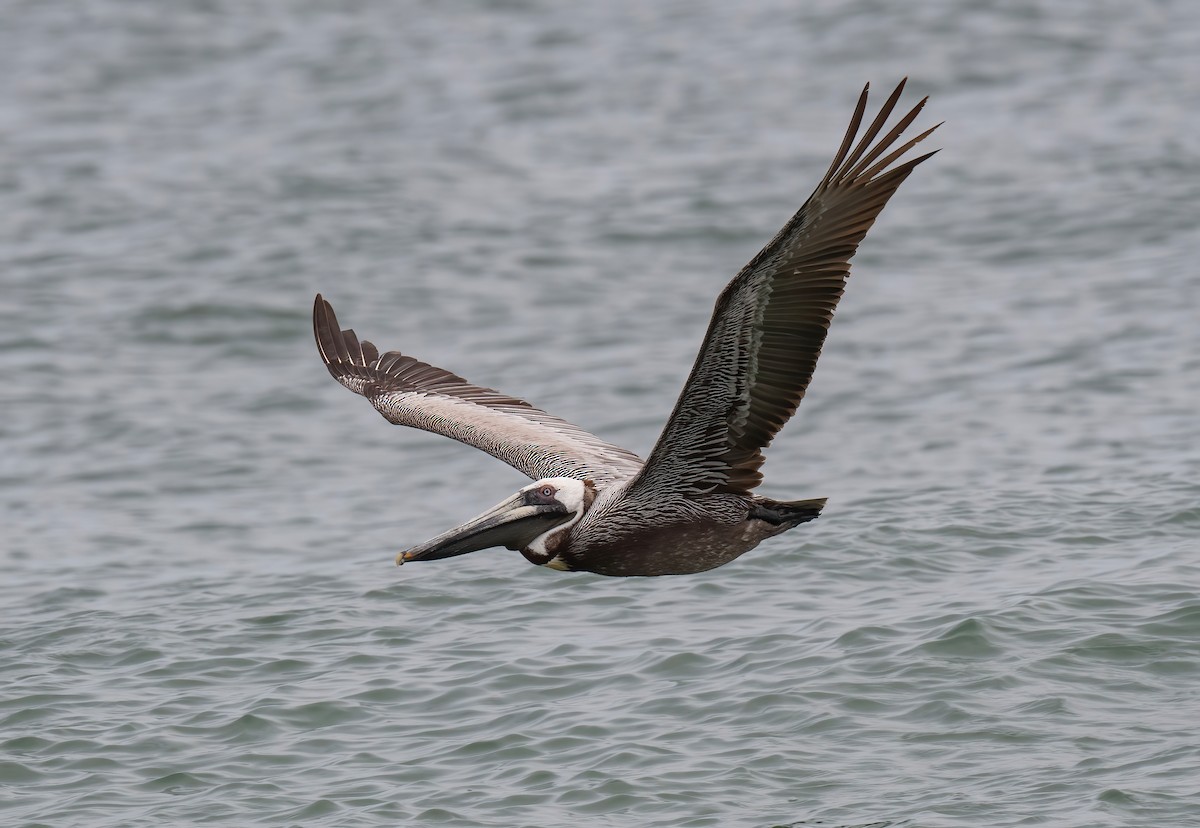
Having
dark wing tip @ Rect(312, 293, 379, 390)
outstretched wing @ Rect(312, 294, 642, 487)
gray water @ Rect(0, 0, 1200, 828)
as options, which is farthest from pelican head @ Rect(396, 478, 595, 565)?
dark wing tip @ Rect(312, 293, 379, 390)

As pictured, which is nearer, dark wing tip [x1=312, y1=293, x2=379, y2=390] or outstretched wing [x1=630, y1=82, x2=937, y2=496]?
outstretched wing [x1=630, y1=82, x2=937, y2=496]

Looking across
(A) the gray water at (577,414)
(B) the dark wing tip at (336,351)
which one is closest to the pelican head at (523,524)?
(A) the gray water at (577,414)

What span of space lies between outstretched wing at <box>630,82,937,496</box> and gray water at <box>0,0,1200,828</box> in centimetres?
155

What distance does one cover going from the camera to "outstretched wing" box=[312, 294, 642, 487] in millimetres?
9531

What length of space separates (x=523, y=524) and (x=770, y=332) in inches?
61.8

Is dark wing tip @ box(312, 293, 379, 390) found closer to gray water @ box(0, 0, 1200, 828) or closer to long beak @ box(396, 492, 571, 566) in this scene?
gray water @ box(0, 0, 1200, 828)

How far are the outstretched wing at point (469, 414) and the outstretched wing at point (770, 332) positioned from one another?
85 cm

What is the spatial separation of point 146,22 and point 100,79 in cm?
162

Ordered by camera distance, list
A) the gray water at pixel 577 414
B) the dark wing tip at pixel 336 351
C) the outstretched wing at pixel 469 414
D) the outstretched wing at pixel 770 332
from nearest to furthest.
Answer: the outstretched wing at pixel 770 332 → the gray water at pixel 577 414 → the outstretched wing at pixel 469 414 → the dark wing tip at pixel 336 351

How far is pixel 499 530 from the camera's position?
27.9 feet

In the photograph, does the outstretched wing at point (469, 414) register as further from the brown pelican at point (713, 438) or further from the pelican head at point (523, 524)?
the pelican head at point (523, 524)

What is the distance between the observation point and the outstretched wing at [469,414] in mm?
9531

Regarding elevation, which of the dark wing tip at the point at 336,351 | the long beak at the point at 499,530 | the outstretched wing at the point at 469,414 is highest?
the dark wing tip at the point at 336,351

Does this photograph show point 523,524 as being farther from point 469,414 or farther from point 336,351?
point 336,351
